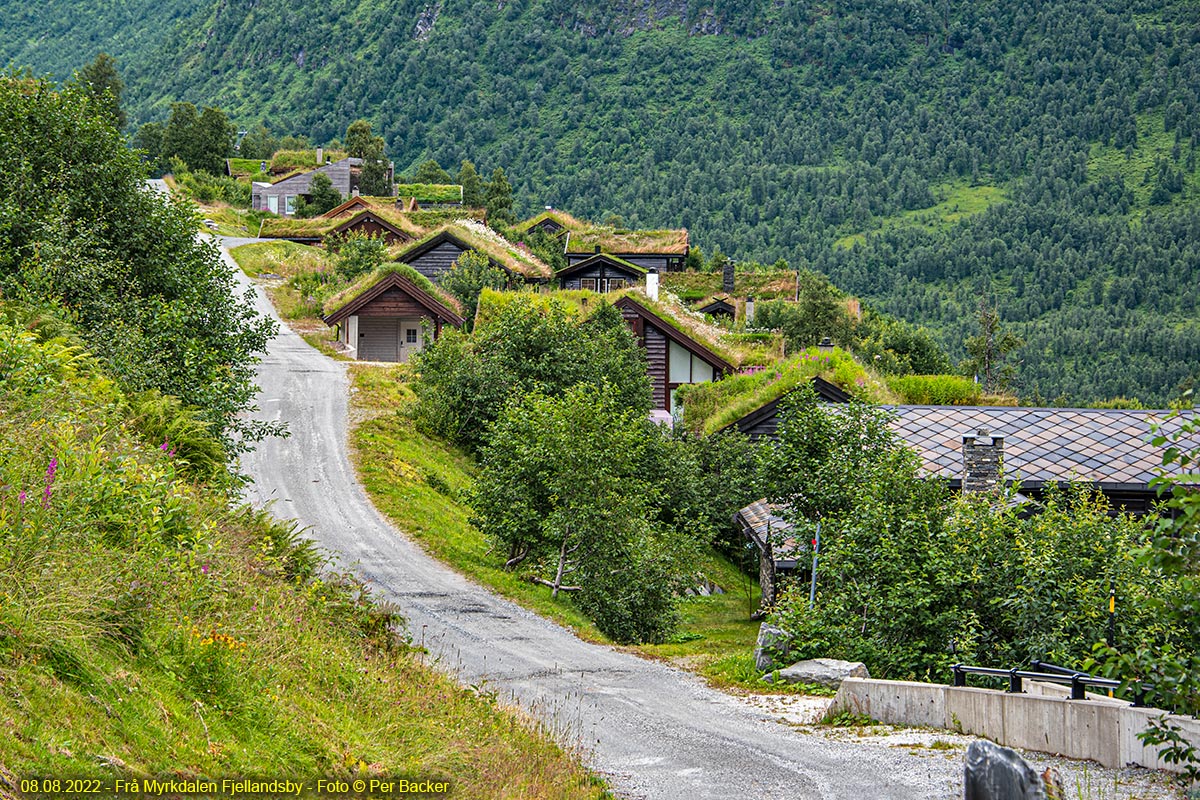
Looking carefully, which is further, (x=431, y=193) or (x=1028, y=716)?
(x=431, y=193)

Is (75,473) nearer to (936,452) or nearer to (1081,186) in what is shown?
(936,452)

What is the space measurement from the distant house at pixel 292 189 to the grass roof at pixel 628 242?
712 inches

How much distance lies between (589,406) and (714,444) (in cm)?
1103

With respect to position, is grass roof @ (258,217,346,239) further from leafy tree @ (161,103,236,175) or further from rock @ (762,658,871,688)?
rock @ (762,658,871,688)

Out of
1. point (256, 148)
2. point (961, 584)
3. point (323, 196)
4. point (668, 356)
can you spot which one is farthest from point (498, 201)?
point (961, 584)

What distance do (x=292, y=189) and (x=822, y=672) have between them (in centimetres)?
8121

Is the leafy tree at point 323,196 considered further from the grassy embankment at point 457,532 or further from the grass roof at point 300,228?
the grassy embankment at point 457,532

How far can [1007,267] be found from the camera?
6757 inches

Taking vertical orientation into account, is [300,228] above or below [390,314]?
above

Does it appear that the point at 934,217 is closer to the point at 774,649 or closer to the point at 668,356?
the point at 668,356

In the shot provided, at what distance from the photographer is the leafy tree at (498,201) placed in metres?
100

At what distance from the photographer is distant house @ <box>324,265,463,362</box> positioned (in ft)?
168

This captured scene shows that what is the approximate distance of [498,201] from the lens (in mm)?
101875

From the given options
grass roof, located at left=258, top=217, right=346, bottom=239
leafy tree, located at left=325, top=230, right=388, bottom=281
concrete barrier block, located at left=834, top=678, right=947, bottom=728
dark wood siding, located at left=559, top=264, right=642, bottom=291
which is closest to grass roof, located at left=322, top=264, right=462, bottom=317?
leafy tree, located at left=325, top=230, right=388, bottom=281
